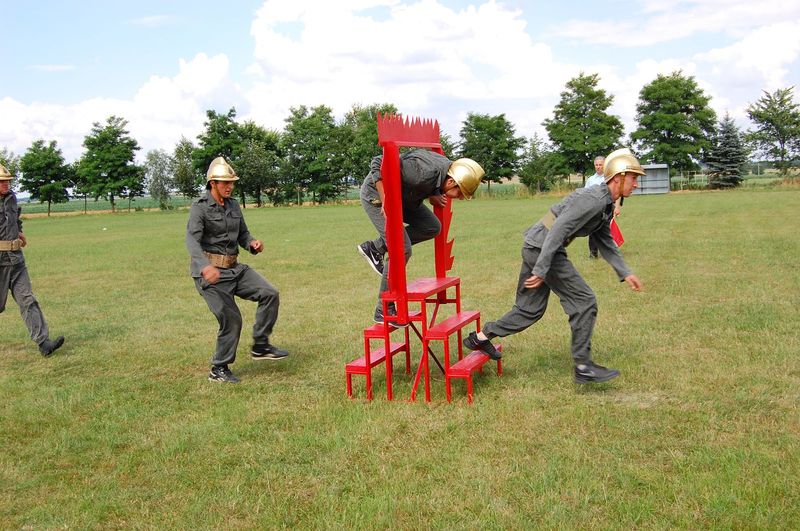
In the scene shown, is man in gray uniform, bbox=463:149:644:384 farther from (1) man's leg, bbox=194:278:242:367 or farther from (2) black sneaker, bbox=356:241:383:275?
(1) man's leg, bbox=194:278:242:367

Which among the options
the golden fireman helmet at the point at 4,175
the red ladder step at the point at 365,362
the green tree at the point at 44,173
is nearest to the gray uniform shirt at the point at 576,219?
the red ladder step at the point at 365,362

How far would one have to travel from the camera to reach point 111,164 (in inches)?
2645

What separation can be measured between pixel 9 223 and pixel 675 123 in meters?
67.5

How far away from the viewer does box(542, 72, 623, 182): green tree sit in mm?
69875

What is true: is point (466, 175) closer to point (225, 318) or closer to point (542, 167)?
point (225, 318)

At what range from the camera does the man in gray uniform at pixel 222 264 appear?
7.00 meters

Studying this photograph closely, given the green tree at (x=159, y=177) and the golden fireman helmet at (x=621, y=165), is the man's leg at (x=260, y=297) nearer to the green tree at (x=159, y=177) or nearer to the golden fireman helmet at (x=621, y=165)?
the golden fireman helmet at (x=621, y=165)

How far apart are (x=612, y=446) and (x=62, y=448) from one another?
4.00 metres

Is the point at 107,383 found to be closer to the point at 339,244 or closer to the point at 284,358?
the point at 284,358

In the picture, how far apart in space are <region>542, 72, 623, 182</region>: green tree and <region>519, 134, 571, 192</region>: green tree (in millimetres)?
632

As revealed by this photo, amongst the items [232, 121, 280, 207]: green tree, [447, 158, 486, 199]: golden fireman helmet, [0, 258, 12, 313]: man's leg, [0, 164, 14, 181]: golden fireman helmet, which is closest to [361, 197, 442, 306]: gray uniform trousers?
[447, 158, 486, 199]: golden fireman helmet

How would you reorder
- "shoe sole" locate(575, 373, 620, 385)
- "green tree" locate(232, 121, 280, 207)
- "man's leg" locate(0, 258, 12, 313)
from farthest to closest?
"green tree" locate(232, 121, 280, 207) < "man's leg" locate(0, 258, 12, 313) < "shoe sole" locate(575, 373, 620, 385)

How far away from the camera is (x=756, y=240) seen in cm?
1786

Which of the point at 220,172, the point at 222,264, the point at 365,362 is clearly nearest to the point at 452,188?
the point at 365,362
